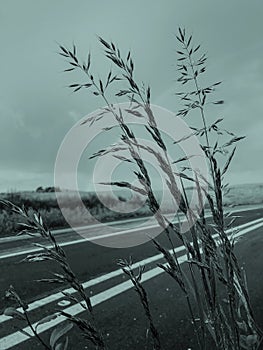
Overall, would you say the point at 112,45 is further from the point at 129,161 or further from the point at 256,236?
the point at 256,236

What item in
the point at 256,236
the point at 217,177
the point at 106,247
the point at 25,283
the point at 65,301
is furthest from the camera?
the point at 256,236

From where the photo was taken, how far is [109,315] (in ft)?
13.0

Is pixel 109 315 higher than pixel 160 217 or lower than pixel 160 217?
lower

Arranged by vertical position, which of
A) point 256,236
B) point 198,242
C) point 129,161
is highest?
point 129,161

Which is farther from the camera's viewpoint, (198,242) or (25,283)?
(25,283)

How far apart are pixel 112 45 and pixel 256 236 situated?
30.9 feet

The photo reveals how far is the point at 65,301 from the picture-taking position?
4.42 metres

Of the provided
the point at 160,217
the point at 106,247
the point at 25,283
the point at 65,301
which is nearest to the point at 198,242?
the point at 160,217

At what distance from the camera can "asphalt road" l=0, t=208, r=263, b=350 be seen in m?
3.31

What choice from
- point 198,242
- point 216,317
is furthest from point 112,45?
point 216,317

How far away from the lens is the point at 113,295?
4.70 metres

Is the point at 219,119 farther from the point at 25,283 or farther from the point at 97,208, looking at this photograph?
the point at 97,208

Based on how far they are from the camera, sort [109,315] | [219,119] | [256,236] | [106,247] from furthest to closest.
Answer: [256,236], [106,247], [109,315], [219,119]

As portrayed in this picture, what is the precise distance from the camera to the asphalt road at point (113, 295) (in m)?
3.31
